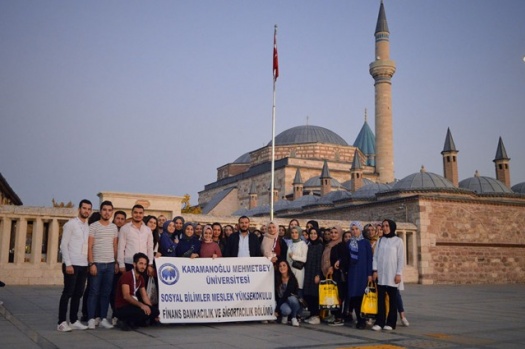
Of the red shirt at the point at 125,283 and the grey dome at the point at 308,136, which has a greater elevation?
the grey dome at the point at 308,136

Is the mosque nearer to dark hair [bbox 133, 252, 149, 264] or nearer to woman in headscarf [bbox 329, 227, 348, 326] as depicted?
woman in headscarf [bbox 329, 227, 348, 326]

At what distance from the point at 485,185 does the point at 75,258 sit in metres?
27.4

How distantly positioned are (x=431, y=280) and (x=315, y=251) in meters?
14.7

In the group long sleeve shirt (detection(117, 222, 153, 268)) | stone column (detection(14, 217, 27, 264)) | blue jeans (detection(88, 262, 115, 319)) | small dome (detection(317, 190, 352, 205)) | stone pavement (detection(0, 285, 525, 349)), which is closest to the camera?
stone pavement (detection(0, 285, 525, 349))

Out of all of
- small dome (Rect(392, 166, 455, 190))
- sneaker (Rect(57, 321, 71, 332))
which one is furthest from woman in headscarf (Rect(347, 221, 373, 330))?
small dome (Rect(392, 166, 455, 190))

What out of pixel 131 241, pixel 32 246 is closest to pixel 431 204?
pixel 32 246

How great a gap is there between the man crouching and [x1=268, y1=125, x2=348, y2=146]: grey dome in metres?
51.1

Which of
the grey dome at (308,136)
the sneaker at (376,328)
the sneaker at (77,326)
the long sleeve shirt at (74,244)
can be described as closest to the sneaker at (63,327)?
the sneaker at (77,326)

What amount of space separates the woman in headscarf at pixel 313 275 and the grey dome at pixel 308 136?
163 feet

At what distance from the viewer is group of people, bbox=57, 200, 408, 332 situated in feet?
22.4

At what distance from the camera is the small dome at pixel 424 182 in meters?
25.5

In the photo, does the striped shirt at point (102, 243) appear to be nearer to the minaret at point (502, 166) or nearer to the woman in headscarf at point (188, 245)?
the woman in headscarf at point (188, 245)

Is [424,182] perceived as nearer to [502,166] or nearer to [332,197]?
[332,197]

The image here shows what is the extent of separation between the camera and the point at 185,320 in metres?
7.36
